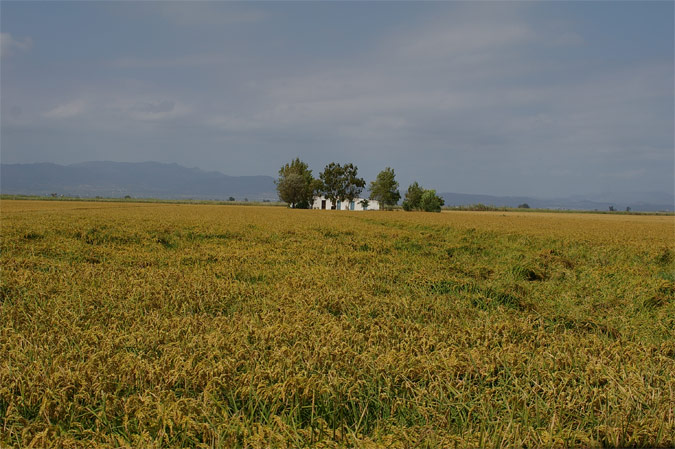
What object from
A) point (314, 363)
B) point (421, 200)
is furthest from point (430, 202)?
point (314, 363)

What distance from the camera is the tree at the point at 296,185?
104875mm

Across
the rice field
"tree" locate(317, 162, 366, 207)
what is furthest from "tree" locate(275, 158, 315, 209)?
the rice field

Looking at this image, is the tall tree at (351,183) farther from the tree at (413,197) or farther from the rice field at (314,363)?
the rice field at (314,363)

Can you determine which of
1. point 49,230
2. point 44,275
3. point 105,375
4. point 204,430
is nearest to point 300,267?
point 44,275

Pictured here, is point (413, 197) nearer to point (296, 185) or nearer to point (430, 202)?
point (430, 202)

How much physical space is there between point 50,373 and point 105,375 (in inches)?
14.4

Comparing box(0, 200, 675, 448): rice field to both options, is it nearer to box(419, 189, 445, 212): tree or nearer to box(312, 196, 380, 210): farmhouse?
box(419, 189, 445, 212): tree

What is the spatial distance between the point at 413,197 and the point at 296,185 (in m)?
33.0

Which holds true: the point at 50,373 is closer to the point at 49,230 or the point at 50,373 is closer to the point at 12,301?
the point at 12,301

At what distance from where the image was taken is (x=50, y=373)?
2.52 meters

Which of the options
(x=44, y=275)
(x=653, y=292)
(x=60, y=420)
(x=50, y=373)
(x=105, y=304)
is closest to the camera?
(x=60, y=420)

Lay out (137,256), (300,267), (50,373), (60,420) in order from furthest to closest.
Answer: (137,256) < (300,267) < (50,373) < (60,420)

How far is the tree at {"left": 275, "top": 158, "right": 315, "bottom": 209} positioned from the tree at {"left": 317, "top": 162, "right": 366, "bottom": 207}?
671 cm

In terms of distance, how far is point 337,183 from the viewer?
4779 inches
